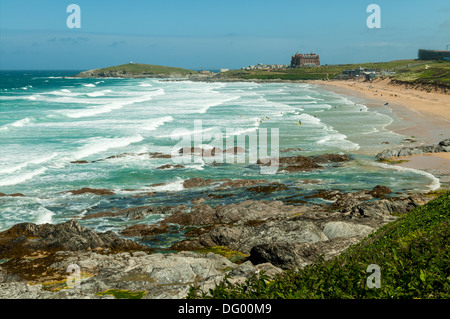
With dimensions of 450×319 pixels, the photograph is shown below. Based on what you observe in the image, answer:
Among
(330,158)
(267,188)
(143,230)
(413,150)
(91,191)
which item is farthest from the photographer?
(413,150)

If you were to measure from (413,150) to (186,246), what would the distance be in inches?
974

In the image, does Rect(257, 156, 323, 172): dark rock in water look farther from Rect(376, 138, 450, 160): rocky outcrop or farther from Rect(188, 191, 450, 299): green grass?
Rect(188, 191, 450, 299): green grass

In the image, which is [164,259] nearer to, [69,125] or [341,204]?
[341,204]

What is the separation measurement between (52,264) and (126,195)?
1090 cm

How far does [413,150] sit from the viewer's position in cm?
3559

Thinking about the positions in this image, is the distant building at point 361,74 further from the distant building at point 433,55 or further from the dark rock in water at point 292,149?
the dark rock in water at point 292,149

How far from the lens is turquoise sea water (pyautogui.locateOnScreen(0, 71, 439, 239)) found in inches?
1027

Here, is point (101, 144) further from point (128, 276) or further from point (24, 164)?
point (128, 276)

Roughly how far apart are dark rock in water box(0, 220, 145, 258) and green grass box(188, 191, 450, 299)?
1085 cm

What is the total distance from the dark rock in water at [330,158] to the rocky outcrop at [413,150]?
283 cm

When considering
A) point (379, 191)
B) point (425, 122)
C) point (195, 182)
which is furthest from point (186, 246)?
point (425, 122)

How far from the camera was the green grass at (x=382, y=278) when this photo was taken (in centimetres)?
748

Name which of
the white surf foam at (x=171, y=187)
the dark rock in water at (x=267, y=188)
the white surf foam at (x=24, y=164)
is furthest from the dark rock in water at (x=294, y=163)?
the white surf foam at (x=24, y=164)

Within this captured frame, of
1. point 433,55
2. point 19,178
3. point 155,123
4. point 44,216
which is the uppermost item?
point 433,55
